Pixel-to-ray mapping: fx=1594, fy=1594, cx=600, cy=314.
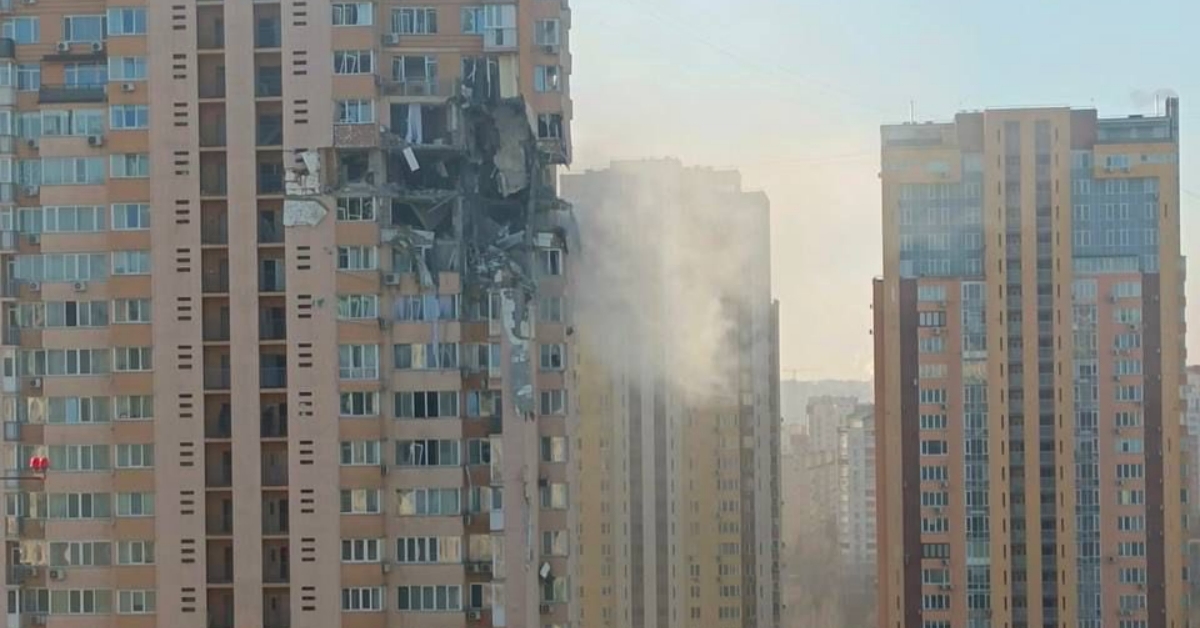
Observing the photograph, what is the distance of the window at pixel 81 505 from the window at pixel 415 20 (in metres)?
3.13

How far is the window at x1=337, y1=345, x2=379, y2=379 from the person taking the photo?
8875mm

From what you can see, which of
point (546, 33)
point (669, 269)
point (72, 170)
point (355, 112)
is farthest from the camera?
point (669, 269)

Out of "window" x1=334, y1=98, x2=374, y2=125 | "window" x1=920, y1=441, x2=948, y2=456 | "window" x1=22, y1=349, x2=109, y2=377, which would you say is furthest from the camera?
"window" x1=920, y1=441, x2=948, y2=456

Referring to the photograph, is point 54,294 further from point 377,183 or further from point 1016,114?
point 1016,114

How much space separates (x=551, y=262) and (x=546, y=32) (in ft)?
4.40

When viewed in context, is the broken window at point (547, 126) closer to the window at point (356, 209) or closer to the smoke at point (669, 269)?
the window at point (356, 209)

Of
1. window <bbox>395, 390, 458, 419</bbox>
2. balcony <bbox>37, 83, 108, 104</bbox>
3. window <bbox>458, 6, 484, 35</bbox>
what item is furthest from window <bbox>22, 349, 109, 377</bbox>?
window <bbox>458, 6, 484, 35</bbox>

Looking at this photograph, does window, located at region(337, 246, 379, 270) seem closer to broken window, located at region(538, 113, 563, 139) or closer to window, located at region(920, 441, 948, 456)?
broken window, located at region(538, 113, 563, 139)

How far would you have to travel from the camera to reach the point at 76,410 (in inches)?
355

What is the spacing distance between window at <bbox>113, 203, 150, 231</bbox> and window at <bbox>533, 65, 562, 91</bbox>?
2.31 m

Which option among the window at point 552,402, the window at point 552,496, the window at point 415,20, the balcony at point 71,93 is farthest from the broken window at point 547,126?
the balcony at point 71,93

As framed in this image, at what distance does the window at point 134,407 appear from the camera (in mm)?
8938

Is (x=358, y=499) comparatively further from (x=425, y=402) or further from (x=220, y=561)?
(x=220, y=561)

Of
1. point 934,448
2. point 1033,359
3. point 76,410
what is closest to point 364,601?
point 76,410
